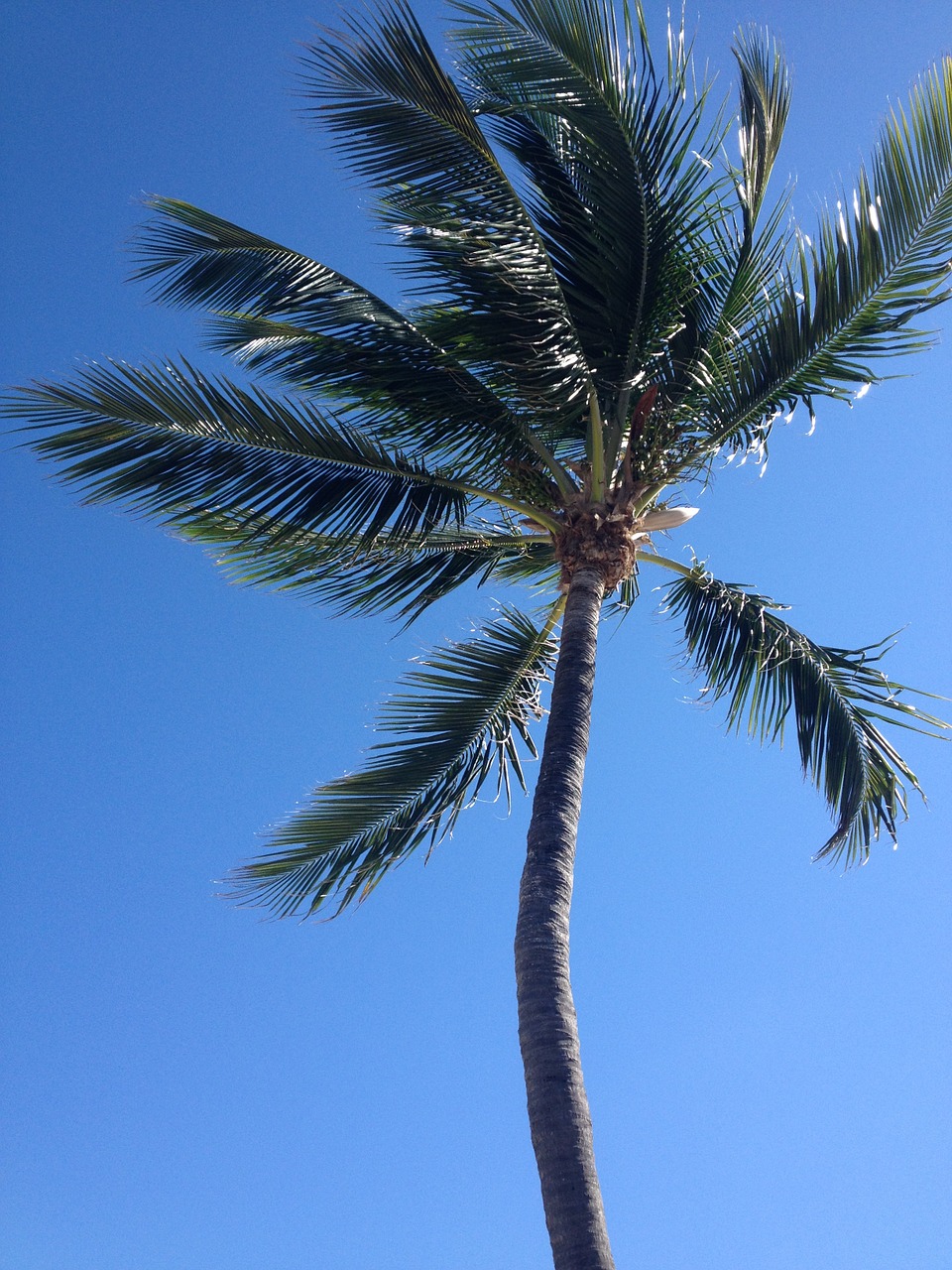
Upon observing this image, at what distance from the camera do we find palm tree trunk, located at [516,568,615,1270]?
4.95 metres

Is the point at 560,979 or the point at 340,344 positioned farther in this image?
the point at 340,344

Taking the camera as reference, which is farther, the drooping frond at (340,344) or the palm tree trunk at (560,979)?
the drooping frond at (340,344)

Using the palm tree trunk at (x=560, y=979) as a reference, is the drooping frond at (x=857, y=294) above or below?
above

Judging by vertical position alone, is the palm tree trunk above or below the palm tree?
below

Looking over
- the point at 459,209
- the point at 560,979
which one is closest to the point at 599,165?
the point at 459,209

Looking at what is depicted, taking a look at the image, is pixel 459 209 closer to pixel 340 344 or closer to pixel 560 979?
pixel 340 344

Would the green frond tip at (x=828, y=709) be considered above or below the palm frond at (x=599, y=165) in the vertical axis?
below

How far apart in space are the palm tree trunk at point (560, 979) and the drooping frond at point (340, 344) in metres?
1.42

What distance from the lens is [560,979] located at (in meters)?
5.86

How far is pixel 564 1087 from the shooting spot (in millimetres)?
5352

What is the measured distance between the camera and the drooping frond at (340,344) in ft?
26.7

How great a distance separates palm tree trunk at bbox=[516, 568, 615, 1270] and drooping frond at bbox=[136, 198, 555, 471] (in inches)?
55.8

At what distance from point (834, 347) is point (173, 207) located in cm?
435

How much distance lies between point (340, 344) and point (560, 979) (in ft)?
14.3
